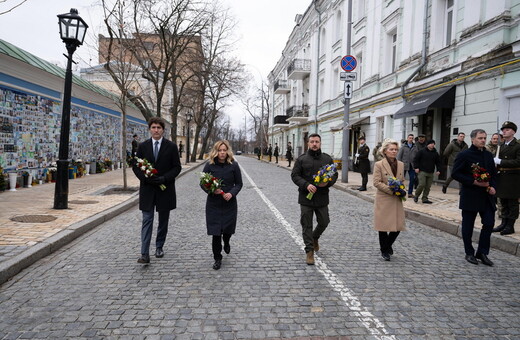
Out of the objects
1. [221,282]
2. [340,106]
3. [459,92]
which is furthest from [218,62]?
[221,282]

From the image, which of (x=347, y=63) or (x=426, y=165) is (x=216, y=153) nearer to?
(x=426, y=165)

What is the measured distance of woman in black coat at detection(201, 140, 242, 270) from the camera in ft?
15.5

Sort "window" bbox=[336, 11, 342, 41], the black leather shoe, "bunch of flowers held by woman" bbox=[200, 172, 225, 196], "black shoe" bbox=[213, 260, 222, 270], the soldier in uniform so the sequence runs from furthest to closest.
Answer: "window" bbox=[336, 11, 342, 41], the soldier in uniform, the black leather shoe, "black shoe" bbox=[213, 260, 222, 270], "bunch of flowers held by woman" bbox=[200, 172, 225, 196]

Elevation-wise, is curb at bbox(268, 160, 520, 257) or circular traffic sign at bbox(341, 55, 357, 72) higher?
circular traffic sign at bbox(341, 55, 357, 72)

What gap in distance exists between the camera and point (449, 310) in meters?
3.61

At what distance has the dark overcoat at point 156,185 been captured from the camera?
4.94 metres

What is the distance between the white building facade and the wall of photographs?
515 inches

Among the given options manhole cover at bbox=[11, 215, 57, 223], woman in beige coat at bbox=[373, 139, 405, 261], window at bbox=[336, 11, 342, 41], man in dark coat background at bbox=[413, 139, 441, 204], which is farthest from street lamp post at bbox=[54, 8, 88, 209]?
window at bbox=[336, 11, 342, 41]

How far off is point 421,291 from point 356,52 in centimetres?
2102

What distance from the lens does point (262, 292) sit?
3.99 m

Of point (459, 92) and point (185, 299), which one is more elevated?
point (459, 92)

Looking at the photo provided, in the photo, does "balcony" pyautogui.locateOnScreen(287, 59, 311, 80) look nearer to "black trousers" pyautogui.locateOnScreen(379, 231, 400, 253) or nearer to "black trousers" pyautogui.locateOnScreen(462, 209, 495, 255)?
"black trousers" pyautogui.locateOnScreen(462, 209, 495, 255)

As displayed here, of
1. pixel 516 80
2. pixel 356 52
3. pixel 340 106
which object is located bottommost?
pixel 516 80

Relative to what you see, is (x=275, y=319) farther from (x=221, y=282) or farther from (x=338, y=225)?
(x=338, y=225)
